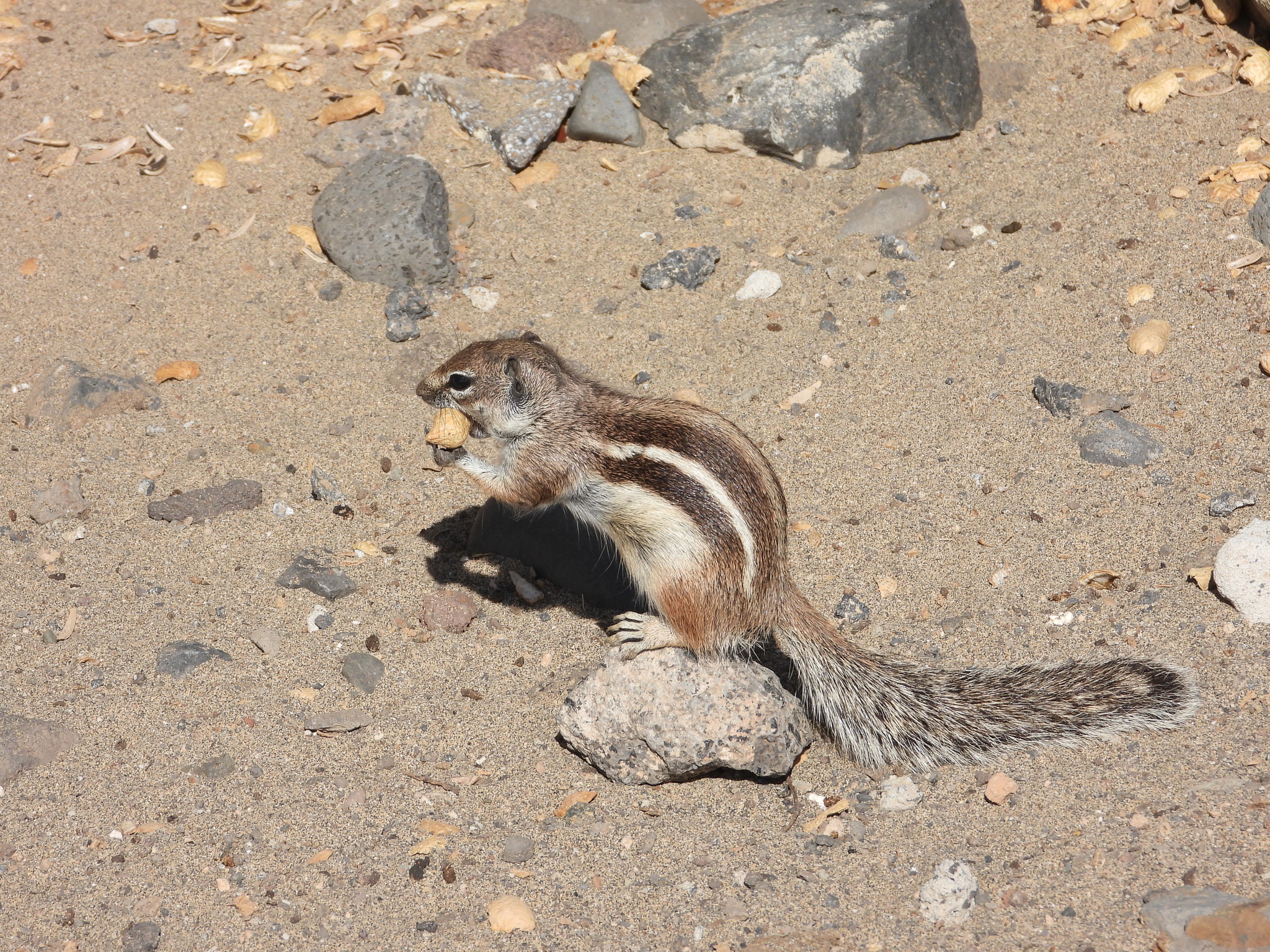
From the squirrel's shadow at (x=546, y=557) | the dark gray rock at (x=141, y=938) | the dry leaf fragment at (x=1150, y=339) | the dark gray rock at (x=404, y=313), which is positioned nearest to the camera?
the dark gray rock at (x=141, y=938)

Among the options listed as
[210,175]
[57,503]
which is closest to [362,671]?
[57,503]

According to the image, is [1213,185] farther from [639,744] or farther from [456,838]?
[456,838]

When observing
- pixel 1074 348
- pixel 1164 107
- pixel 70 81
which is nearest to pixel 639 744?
pixel 1074 348

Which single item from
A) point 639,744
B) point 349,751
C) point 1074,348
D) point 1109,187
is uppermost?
point 1109,187

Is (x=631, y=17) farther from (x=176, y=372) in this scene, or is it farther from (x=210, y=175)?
(x=176, y=372)

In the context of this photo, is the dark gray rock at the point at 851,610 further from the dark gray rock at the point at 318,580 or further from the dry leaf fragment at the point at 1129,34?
the dry leaf fragment at the point at 1129,34

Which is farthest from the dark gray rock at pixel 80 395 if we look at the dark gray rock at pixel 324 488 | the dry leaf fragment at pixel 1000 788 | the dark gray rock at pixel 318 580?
the dry leaf fragment at pixel 1000 788
